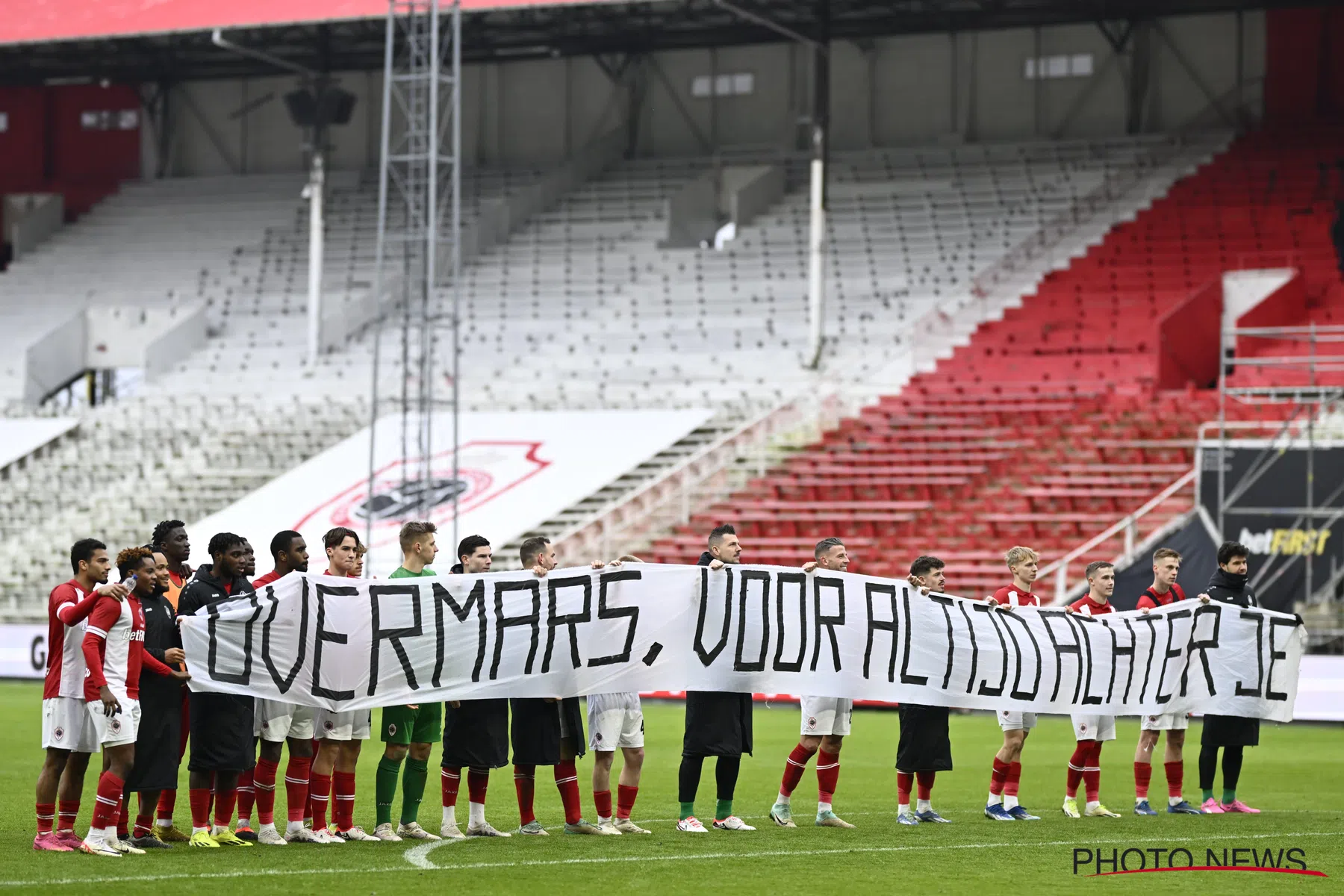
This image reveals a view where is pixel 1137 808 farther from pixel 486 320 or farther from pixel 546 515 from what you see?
pixel 486 320

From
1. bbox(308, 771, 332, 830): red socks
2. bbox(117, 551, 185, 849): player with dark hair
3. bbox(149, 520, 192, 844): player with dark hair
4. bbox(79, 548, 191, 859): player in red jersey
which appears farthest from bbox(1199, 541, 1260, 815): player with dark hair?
bbox(79, 548, 191, 859): player in red jersey

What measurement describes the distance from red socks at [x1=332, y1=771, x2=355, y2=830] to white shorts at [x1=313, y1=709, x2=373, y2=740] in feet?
0.73

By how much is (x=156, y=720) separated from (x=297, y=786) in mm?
951

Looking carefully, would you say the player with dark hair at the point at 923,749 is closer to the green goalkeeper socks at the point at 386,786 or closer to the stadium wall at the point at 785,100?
the green goalkeeper socks at the point at 386,786

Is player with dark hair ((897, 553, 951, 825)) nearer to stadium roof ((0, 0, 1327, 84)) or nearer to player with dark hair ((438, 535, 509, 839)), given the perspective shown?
player with dark hair ((438, 535, 509, 839))

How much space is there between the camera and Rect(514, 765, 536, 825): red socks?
39.7 feet

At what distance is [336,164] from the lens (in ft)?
159

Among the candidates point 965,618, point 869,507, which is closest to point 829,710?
point 965,618

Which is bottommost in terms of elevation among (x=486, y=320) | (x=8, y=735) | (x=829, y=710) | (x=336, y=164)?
(x=8, y=735)

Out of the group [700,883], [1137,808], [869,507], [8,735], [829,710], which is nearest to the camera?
[700,883]

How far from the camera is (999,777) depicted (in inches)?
525

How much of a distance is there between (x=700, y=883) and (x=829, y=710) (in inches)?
115

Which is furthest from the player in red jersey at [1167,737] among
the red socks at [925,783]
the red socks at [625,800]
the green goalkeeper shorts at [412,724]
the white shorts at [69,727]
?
the white shorts at [69,727]

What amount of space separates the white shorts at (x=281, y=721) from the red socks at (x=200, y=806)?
0.51 m
